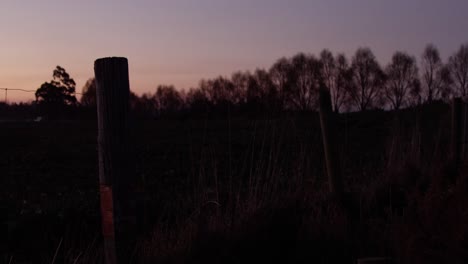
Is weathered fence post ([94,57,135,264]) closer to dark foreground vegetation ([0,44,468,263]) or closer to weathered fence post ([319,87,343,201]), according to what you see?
dark foreground vegetation ([0,44,468,263])

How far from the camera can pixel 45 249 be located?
21.1 feet

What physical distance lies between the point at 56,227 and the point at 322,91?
3526 millimetres

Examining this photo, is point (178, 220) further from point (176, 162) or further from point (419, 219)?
point (176, 162)

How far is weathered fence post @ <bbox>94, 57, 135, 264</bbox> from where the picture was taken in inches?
143

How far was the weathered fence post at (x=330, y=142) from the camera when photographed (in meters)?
6.43

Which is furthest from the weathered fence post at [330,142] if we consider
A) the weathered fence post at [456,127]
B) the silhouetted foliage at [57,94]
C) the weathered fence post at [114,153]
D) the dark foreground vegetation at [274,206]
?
the silhouetted foliage at [57,94]

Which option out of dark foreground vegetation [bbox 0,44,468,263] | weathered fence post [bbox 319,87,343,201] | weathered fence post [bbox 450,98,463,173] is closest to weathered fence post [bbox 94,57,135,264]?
dark foreground vegetation [bbox 0,44,468,263]

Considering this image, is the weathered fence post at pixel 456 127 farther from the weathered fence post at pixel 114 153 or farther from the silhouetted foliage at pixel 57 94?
the silhouetted foliage at pixel 57 94

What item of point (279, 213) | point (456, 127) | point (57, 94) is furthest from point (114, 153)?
point (57, 94)

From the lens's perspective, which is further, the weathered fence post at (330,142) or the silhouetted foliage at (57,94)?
the silhouetted foliage at (57,94)

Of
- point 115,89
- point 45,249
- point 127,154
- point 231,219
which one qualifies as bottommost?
point 45,249

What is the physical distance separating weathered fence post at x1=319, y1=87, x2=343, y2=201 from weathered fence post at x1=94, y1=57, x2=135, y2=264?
125 inches

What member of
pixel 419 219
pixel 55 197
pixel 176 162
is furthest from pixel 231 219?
pixel 176 162

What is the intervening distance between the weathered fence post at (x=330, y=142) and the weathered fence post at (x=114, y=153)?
3.17m
